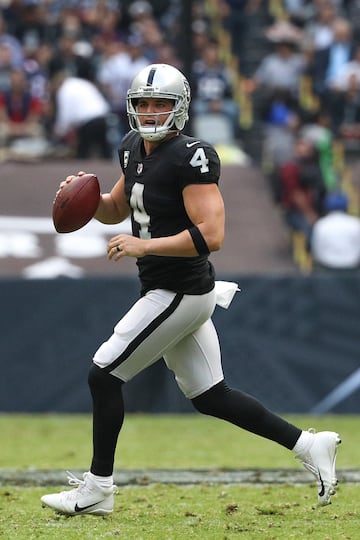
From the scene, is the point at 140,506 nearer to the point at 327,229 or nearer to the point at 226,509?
the point at 226,509

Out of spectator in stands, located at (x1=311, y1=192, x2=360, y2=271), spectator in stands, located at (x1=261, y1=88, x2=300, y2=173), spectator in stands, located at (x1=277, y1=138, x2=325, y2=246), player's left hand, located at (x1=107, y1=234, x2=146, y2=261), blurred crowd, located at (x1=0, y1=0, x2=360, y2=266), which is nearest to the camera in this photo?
player's left hand, located at (x1=107, y1=234, x2=146, y2=261)

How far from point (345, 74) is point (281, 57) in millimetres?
788

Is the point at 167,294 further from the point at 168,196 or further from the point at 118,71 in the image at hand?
the point at 118,71

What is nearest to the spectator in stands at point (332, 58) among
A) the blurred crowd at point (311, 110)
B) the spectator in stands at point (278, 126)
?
the blurred crowd at point (311, 110)

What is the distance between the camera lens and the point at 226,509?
223 inches

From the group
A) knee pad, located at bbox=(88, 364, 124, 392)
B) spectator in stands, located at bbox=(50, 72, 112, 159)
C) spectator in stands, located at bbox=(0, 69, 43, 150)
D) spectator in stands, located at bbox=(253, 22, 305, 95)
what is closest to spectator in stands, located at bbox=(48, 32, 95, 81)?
spectator in stands, located at bbox=(50, 72, 112, 159)

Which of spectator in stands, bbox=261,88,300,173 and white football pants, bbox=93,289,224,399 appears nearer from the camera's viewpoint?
white football pants, bbox=93,289,224,399

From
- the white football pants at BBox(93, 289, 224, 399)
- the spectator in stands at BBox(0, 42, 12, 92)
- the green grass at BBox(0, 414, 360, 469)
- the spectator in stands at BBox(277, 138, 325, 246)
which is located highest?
the spectator in stands at BBox(0, 42, 12, 92)

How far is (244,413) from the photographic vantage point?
214 inches

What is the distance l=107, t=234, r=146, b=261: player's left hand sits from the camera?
5.06 metres

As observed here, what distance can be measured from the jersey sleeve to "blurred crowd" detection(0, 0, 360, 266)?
6.72 metres

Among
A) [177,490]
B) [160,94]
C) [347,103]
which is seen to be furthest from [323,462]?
[347,103]

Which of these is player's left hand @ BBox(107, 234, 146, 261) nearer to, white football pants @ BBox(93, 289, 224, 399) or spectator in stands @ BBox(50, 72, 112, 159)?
white football pants @ BBox(93, 289, 224, 399)

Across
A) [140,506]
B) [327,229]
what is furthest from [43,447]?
[327,229]
